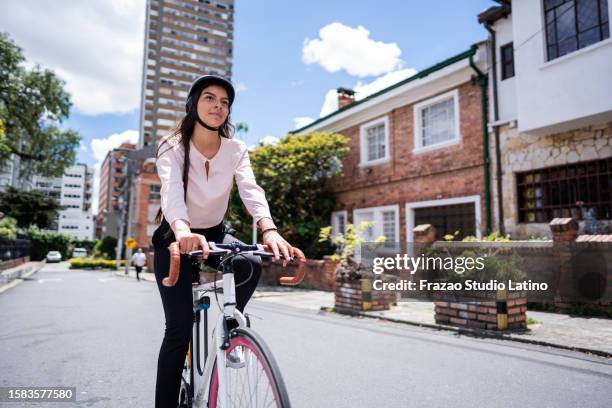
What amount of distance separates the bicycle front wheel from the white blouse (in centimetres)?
68

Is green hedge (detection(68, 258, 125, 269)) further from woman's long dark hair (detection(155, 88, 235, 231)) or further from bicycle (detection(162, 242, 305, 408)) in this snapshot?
bicycle (detection(162, 242, 305, 408))

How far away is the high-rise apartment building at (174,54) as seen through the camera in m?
74.6

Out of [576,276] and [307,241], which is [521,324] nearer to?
[576,276]

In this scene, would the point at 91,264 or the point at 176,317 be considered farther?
the point at 91,264

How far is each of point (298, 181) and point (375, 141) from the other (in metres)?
3.25

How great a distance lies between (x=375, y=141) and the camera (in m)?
16.9

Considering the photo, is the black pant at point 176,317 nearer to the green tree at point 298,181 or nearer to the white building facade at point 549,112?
the white building facade at point 549,112

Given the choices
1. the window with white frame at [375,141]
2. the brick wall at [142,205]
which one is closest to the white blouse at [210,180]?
the window with white frame at [375,141]

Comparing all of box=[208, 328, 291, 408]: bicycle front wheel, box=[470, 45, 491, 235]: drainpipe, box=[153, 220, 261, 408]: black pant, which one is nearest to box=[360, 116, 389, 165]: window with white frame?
box=[470, 45, 491, 235]: drainpipe

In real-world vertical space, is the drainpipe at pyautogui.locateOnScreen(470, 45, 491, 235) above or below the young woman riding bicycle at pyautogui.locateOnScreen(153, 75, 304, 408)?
above

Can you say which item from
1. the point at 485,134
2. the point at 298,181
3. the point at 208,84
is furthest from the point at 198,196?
the point at 298,181

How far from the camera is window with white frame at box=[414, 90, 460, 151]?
1365 cm

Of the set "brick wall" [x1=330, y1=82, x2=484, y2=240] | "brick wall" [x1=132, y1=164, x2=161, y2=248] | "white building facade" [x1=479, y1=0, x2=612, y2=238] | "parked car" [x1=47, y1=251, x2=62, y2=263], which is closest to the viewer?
"white building facade" [x1=479, y1=0, x2=612, y2=238]

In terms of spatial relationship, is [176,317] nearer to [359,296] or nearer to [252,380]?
[252,380]
